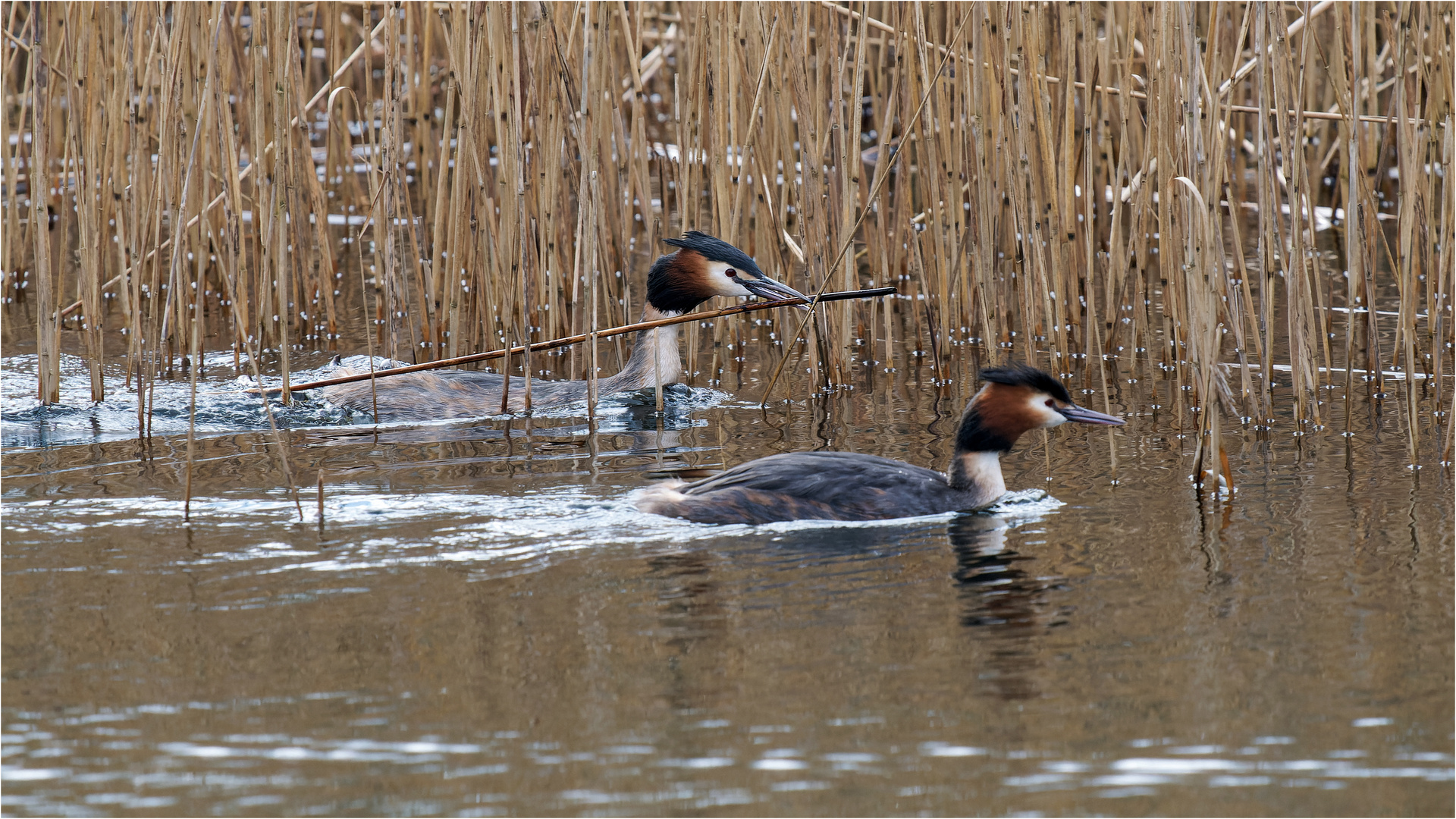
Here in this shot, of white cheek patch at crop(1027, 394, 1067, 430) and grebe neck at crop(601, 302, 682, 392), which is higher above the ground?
grebe neck at crop(601, 302, 682, 392)

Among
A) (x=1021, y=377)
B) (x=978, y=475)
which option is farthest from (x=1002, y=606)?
(x=1021, y=377)

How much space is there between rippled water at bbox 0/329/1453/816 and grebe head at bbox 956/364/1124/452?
0.25m

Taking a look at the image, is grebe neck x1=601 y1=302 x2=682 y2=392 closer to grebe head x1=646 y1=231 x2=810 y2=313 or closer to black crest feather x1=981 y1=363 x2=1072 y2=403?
grebe head x1=646 y1=231 x2=810 y2=313

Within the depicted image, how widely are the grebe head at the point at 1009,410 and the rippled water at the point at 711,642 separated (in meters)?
0.25

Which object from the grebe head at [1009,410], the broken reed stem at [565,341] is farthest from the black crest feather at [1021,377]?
the broken reed stem at [565,341]

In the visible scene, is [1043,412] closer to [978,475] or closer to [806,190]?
[978,475]

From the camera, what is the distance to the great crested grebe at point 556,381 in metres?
7.39

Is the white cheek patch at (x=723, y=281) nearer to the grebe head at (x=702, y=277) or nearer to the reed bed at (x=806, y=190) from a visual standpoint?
the grebe head at (x=702, y=277)

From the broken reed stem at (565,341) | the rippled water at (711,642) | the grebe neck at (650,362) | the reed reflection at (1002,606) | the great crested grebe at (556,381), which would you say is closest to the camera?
the rippled water at (711,642)

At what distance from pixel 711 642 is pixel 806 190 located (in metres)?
3.66

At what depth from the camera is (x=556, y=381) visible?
7535 mm

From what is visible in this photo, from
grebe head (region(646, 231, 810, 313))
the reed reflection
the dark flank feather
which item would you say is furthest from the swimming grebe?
grebe head (region(646, 231, 810, 313))

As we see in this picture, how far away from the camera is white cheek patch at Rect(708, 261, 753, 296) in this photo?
24.5ft

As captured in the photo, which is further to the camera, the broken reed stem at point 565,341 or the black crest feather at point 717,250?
the black crest feather at point 717,250
